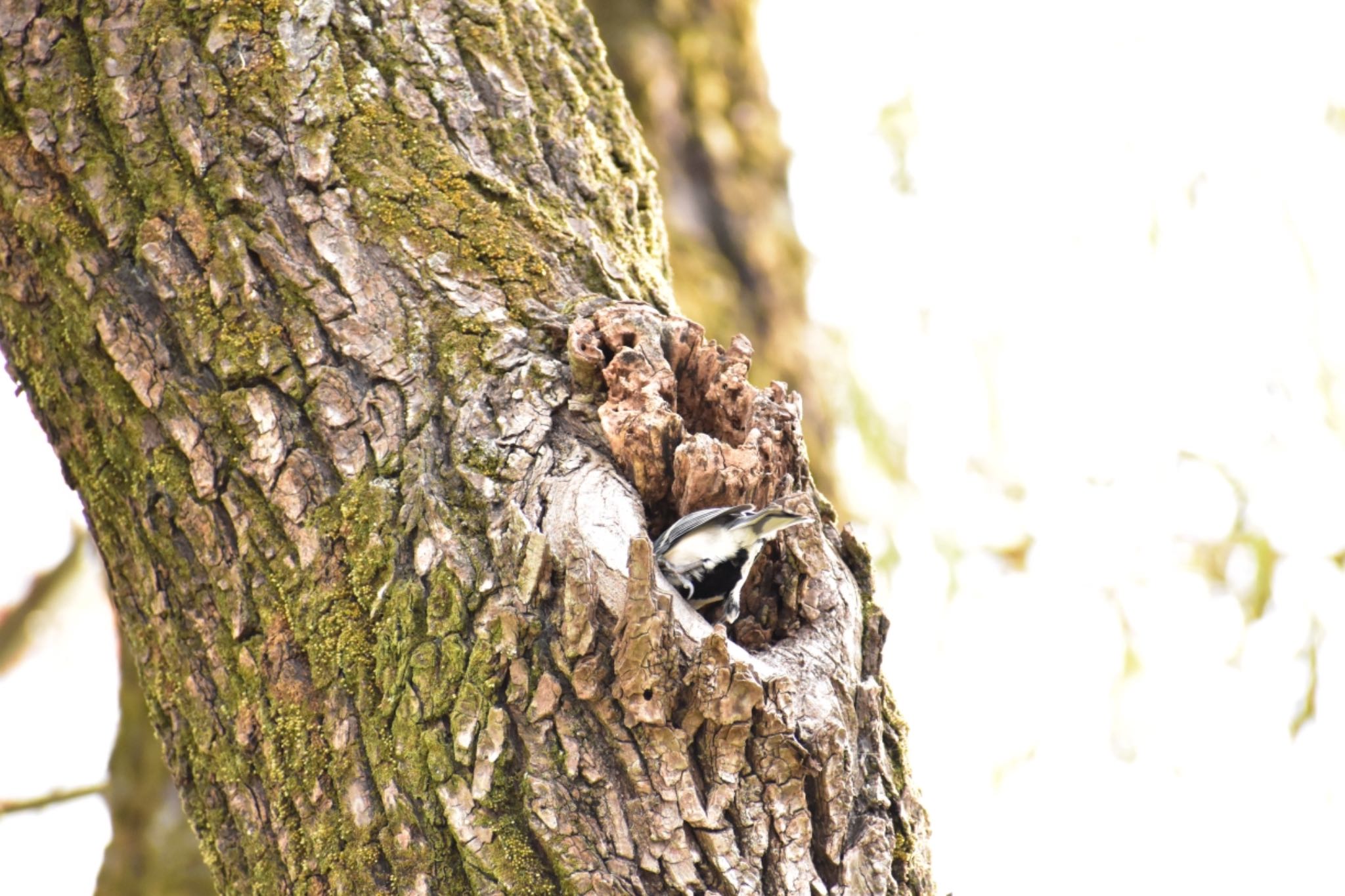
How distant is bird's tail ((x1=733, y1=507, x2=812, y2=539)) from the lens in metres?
1.79

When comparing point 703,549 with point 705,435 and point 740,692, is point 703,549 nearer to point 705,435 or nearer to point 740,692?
point 705,435

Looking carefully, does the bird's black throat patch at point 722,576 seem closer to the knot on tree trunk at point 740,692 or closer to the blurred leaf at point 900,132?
the knot on tree trunk at point 740,692

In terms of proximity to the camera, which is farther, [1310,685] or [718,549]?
[1310,685]

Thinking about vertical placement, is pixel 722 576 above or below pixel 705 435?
below

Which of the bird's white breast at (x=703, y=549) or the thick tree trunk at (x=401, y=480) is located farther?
the bird's white breast at (x=703, y=549)

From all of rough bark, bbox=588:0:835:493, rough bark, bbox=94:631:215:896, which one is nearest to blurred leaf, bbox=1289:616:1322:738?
rough bark, bbox=588:0:835:493

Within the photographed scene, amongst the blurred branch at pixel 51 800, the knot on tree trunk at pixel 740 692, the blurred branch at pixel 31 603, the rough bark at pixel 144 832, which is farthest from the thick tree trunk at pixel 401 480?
the blurred branch at pixel 31 603

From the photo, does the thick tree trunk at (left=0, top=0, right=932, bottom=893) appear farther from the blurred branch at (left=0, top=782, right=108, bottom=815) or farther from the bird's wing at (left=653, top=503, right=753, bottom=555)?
the blurred branch at (left=0, top=782, right=108, bottom=815)

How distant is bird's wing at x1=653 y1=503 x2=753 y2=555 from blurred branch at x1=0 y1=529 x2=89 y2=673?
401 cm

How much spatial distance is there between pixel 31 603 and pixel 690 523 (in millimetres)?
4279

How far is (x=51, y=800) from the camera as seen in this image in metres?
4.22

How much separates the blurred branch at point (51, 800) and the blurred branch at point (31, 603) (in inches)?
35.5

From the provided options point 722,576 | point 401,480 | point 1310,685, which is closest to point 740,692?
point 722,576

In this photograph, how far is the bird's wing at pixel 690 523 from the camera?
5.80ft
